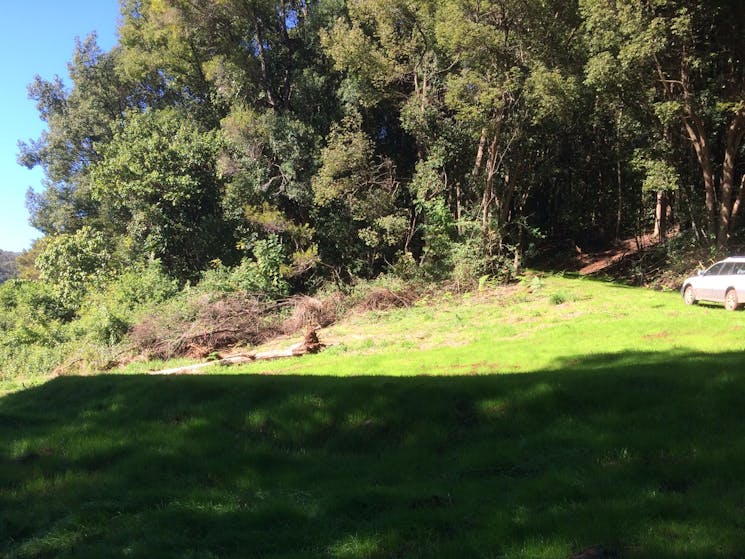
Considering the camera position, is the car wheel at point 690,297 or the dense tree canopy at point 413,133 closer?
the car wheel at point 690,297

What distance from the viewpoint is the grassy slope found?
4258mm

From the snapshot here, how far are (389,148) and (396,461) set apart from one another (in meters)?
28.4

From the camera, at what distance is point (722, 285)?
16.5 metres

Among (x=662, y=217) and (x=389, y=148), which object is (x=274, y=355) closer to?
(x=389, y=148)

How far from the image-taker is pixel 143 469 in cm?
640

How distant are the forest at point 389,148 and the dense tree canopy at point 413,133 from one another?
113 mm

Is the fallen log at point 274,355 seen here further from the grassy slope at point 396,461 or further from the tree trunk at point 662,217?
the tree trunk at point 662,217

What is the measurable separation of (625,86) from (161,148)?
79.4ft

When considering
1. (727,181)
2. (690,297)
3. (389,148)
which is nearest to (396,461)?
(690,297)

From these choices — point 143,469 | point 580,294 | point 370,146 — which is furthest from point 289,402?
point 370,146

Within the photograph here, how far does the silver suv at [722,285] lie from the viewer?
1593 cm

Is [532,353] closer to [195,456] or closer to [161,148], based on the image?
[195,456]

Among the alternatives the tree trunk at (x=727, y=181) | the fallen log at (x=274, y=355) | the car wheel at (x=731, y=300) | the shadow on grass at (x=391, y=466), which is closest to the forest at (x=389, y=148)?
the tree trunk at (x=727, y=181)

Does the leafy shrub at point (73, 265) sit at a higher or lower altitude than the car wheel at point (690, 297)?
higher
